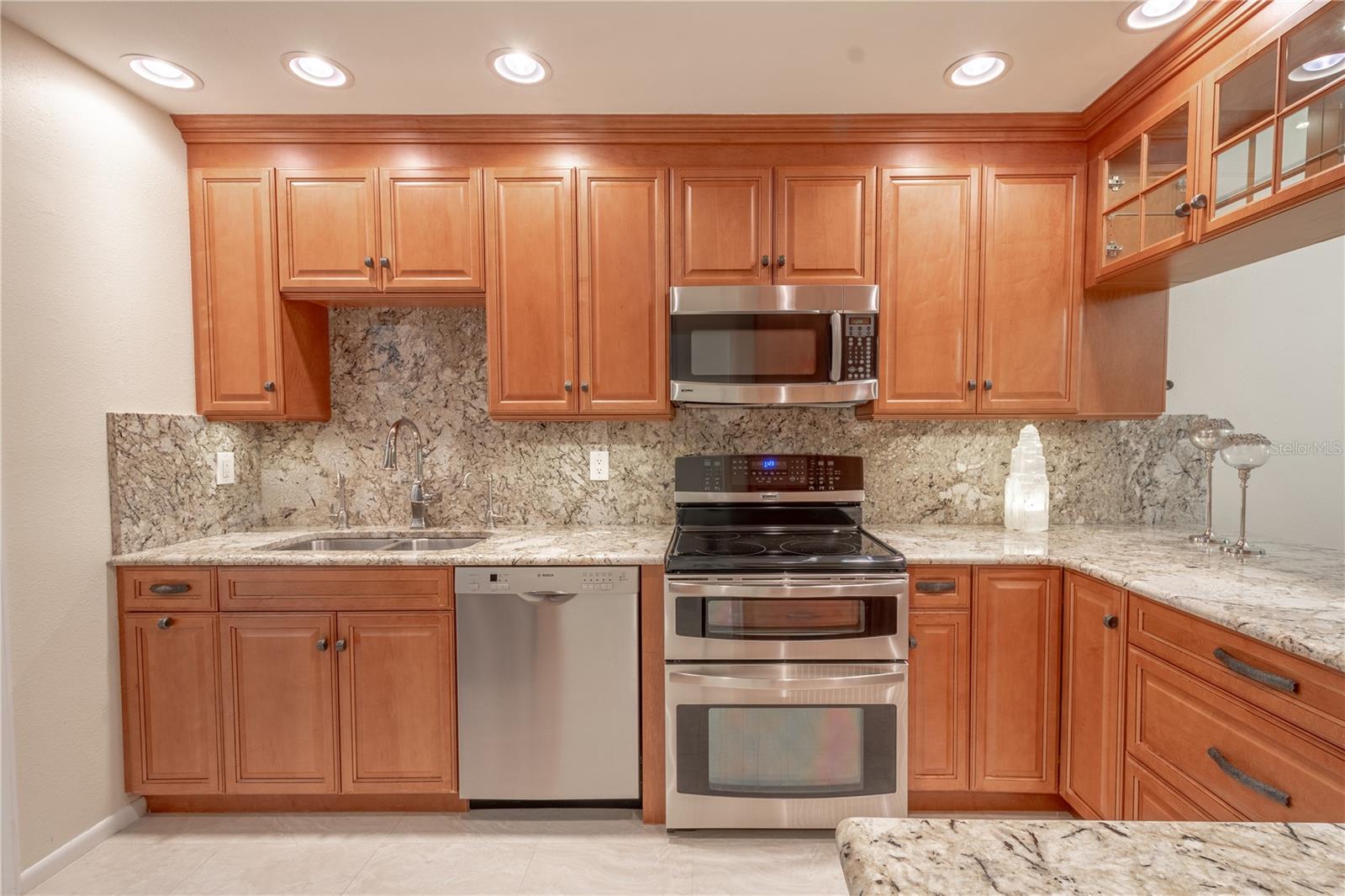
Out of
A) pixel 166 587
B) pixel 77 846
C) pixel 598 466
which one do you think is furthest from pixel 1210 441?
pixel 77 846

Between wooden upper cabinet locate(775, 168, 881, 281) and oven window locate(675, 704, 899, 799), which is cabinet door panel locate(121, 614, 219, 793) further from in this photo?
wooden upper cabinet locate(775, 168, 881, 281)

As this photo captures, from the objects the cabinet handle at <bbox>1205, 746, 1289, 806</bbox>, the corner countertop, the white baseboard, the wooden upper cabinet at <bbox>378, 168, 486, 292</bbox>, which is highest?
the wooden upper cabinet at <bbox>378, 168, 486, 292</bbox>

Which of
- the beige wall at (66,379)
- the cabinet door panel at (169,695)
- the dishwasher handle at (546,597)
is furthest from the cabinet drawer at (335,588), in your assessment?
the beige wall at (66,379)

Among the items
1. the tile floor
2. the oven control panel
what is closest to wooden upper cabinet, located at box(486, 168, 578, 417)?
the oven control panel

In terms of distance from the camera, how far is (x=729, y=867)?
1.85 metres

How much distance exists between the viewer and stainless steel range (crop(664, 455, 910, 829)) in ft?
6.31

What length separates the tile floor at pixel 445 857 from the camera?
1.78m

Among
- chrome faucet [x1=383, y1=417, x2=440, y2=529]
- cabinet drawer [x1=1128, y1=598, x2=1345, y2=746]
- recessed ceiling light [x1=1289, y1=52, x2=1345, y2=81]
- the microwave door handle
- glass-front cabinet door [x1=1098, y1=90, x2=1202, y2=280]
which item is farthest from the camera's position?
chrome faucet [x1=383, y1=417, x2=440, y2=529]

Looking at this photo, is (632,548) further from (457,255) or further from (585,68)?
(585,68)

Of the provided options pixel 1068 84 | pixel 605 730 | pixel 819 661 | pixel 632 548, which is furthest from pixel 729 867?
pixel 1068 84

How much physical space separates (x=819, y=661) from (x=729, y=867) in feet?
2.26

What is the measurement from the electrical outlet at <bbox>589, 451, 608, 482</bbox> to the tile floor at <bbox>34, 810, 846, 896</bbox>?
1.28 metres

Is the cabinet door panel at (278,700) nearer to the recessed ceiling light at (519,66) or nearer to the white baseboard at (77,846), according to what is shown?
the white baseboard at (77,846)

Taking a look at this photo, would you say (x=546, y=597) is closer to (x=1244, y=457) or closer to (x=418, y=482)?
(x=418, y=482)
